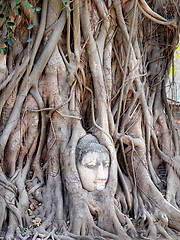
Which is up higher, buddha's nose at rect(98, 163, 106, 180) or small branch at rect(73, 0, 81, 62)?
small branch at rect(73, 0, 81, 62)

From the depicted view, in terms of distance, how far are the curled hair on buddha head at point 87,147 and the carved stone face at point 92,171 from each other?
32 millimetres

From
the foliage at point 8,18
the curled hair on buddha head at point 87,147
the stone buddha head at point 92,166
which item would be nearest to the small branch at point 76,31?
the foliage at point 8,18

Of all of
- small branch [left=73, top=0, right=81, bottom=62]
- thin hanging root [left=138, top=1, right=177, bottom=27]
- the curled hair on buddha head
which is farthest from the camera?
thin hanging root [left=138, top=1, right=177, bottom=27]

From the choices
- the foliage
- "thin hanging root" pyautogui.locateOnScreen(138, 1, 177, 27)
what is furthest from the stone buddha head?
"thin hanging root" pyautogui.locateOnScreen(138, 1, 177, 27)

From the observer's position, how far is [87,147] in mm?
3100

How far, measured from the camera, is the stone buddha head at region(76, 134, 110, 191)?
304cm

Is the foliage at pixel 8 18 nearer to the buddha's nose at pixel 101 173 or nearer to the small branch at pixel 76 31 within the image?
the small branch at pixel 76 31

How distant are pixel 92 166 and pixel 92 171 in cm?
5

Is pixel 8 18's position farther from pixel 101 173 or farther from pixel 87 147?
pixel 101 173

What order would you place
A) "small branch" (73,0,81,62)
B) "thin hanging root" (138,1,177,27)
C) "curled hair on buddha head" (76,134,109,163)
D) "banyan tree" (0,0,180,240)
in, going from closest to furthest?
"banyan tree" (0,0,180,240) → "curled hair on buddha head" (76,134,109,163) → "small branch" (73,0,81,62) → "thin hanging root" (138,1,177,27)

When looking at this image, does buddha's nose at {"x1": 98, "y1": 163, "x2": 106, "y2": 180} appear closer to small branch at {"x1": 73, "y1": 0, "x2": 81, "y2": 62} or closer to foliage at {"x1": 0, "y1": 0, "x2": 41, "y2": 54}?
small branch at {"x1": 73, "y1": 0, "x2": 81, "y2": 62}

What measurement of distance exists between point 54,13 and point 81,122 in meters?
1.30

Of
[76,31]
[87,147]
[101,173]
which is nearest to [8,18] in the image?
[76,31]

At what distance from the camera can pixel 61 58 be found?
3.33 meters
